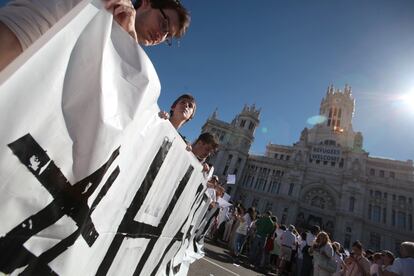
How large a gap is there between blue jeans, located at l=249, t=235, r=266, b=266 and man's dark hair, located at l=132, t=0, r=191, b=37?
8.55 meters

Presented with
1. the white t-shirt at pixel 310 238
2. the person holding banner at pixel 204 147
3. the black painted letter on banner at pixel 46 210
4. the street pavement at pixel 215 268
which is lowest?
the street pavement at pixel 215 268

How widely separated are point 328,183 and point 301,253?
3359 centimetres

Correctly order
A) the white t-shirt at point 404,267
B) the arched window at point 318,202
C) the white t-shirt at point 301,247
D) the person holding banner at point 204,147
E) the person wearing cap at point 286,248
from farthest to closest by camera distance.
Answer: the arched window at point 318,202 < the white t-shirt at point 301,247 < the person wearing cap at point 286,248 < the white t-shirt at point 404,267 < the person holding banner at point 204,147

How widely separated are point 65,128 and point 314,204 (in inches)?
1719

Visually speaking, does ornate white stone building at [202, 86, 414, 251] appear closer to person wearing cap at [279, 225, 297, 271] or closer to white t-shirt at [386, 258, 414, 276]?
person wearing cap at [279, 225, 297, 271]

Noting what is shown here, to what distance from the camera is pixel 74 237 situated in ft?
3.27

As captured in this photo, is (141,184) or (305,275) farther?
(305,275)

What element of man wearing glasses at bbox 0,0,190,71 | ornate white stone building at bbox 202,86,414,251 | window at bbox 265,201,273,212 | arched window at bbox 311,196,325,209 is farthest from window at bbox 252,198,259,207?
man wearing glasses at bbox 0,0,190,71

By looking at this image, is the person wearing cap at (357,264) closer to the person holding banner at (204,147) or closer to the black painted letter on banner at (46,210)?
the person holding banner at (204,147)

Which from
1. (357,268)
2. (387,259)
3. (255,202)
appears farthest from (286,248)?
(255,202)

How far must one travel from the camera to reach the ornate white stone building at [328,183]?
1377 inches

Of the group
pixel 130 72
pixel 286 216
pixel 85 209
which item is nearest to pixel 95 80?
pixel 130 72

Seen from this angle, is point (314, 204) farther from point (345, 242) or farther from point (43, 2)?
point (43, 2)

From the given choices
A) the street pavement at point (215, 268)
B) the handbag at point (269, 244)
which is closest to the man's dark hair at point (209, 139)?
the street pavement at point (215, 268)
